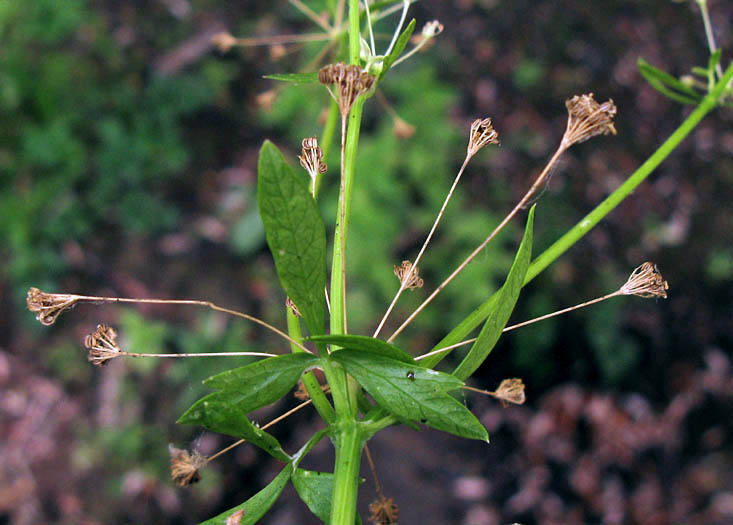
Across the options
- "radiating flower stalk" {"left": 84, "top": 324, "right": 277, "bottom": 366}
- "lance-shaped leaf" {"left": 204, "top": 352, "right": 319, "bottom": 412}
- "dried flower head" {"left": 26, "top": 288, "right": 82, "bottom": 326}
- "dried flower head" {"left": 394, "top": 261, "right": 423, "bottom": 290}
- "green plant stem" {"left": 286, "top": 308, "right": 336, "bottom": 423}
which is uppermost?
"dried flower head" {"left": 26, "top": 288, "right": 82, "bottom": 326}

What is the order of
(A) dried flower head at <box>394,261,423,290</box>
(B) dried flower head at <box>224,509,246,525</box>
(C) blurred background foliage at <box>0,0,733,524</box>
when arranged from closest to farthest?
(B) dried flower head at <box>224,509,246,525</box>, (A) dried flower head at <box>394,261,423,290</box>, (C) blurred background foliage at <box>0,0,733,524</box>

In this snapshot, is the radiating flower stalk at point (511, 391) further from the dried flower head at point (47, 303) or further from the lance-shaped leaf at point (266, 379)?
the dried flower head at point (47, 303)

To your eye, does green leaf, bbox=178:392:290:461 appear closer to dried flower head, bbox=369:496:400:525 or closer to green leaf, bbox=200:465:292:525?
green leaf, bbox=200:465:292:525

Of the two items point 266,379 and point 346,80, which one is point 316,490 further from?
point 346,80

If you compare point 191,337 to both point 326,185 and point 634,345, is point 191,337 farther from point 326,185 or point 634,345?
point 634,345

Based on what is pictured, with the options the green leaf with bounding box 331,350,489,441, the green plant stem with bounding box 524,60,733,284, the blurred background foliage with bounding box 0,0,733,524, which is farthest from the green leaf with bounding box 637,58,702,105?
the blurred background foliage with bounding box 0,0,733,524

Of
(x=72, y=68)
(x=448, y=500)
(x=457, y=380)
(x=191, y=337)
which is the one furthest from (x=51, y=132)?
(x=457, y=380)
